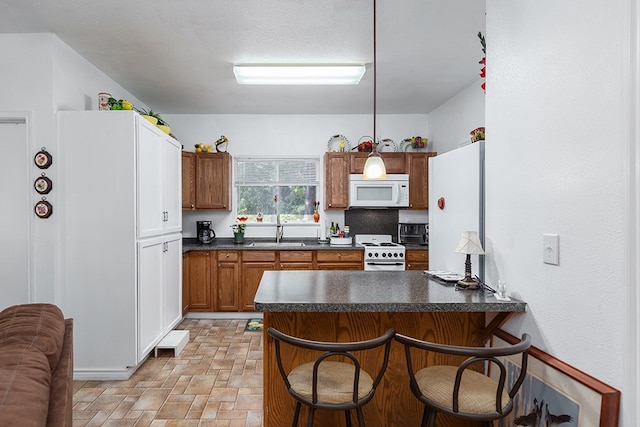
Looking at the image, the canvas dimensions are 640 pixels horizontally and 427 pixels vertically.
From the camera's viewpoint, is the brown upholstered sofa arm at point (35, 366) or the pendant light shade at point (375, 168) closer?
the brown upholstered sofa arm at point (35, 366)

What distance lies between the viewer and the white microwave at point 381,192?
15.0ft

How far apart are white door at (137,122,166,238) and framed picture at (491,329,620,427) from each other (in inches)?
112

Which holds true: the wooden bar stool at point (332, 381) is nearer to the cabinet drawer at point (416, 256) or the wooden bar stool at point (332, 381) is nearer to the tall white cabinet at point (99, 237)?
the tall white cabinet at point (99, 237)

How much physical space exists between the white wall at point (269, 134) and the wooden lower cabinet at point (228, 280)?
26.6 inches

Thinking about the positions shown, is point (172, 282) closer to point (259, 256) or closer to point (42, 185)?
point (259, 256)

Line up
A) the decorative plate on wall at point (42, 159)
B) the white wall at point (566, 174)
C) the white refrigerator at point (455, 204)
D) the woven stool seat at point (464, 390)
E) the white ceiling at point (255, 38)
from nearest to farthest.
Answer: the white wall at point (566, 174) → the woven stool seat at point (464, 390) → the white refrigerator at point (455, 204) → the white ceiling at point (255, 38) → the decorative plate on wall at point (42, 159)

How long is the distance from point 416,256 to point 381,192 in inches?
37.4

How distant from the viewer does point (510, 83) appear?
179 centimetres

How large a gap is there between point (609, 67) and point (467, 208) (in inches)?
41.6

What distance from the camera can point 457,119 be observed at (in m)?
4.16

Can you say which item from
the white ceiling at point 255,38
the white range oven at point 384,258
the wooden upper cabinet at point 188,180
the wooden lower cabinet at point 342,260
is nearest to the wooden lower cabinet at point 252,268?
the wooden lower cabinet at point 342,260

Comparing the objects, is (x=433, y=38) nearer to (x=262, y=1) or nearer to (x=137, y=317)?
(x=262, y=1)

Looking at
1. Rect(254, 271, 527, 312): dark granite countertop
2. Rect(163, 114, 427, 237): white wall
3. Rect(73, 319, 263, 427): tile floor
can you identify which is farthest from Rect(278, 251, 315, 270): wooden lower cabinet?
Rect(254, 271, 527, 312): dark granite countertop

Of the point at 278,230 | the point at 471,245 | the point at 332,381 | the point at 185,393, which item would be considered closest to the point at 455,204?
the point at 471,245
